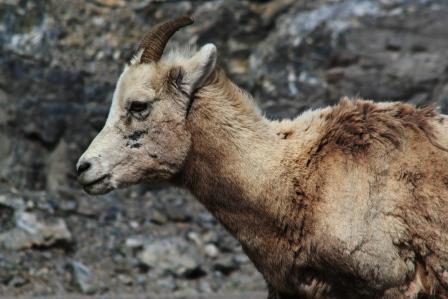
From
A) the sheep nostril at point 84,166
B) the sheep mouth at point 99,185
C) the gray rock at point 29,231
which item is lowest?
the gray rock at point 29,231

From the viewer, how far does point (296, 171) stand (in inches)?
221

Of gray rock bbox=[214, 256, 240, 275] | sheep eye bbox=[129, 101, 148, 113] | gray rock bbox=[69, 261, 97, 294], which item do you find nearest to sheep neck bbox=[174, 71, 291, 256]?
sheep eye bbox=[129, 101, 148, 113]

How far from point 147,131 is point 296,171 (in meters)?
0.97

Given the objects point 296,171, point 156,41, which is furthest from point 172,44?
point 296,171

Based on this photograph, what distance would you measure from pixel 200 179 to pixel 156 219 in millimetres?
4915

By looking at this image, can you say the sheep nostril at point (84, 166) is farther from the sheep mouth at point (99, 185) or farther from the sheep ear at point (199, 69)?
the sheep ear at point (199, 69)

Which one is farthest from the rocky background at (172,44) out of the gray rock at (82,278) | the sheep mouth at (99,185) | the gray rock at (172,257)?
the sheep mouth at (99,185)

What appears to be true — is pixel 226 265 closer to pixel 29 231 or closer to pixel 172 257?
pixel 172 257

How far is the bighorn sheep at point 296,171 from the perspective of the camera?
5316 millimetres

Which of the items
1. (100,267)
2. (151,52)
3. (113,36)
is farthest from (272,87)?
(151,52)

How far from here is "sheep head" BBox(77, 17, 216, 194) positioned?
18.9 ft

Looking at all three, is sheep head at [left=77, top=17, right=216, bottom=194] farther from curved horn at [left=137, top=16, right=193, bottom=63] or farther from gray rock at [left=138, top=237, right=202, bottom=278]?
gray rock at [left=138, top=237, right=202, bottom=278]

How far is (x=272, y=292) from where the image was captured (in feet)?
18.8

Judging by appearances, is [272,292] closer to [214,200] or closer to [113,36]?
[214,200]
